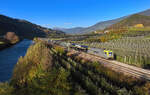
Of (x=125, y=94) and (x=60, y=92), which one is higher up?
(x=60, y=92)

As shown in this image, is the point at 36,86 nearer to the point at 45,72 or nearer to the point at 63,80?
the point at 45,72

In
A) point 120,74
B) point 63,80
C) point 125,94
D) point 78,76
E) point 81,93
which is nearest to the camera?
point 81,93

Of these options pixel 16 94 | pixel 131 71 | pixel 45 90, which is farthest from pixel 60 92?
pixel 131 71

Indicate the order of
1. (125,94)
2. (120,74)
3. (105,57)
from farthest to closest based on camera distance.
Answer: (105,57)
(120,74)
(125,94)

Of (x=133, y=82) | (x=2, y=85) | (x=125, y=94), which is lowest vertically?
(x=133, y=82)

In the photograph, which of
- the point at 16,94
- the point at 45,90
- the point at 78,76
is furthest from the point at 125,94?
the point at 16,94

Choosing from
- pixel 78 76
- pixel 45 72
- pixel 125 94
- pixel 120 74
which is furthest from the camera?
pixel 120 74

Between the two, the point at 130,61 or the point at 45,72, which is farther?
the point at 130,61

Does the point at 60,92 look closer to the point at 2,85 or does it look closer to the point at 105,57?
the point at 2,85

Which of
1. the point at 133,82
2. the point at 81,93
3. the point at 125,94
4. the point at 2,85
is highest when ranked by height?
the point at 2,85
